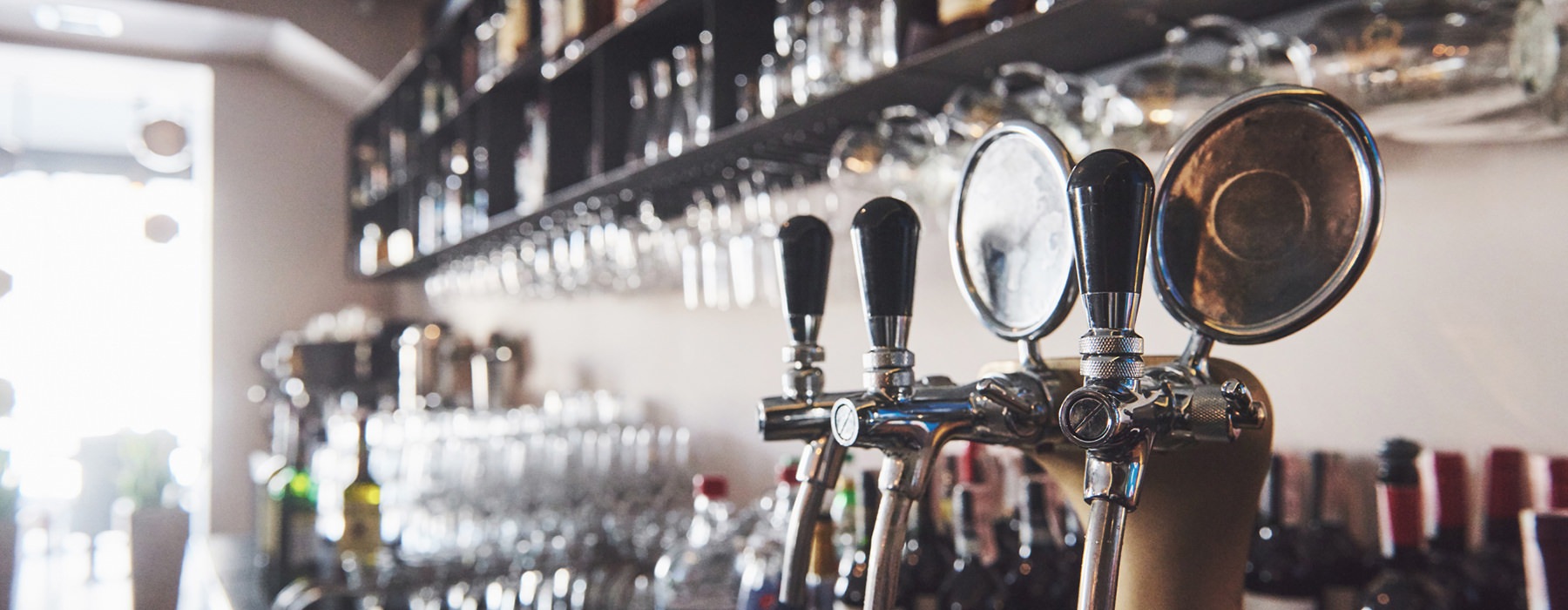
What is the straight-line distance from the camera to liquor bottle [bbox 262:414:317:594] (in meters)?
2.33

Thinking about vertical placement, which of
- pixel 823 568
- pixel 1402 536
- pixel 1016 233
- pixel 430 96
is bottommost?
pixel 823 568

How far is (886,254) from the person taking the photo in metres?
0.56

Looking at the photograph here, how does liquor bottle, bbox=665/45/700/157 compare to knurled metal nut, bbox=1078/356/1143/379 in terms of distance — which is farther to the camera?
liquor bottle, bbox=665/45/700/157

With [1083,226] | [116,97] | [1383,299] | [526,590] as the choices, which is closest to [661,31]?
[526,590]

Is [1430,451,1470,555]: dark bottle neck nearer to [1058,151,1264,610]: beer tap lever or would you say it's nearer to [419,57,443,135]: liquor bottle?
[1058,151,1264,610]: beer tap lever

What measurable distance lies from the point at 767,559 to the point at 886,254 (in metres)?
0.80

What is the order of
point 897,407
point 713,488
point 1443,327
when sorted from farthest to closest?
1. point 713,488
2. point 1443,327
3. point 897,407

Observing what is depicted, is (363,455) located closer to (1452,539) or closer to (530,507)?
(530,507)

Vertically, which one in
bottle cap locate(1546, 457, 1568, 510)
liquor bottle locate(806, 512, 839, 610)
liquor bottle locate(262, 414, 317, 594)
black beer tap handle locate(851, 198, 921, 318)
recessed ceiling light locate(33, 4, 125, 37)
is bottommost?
liquor bottle locate(262, 414, 317, 594)

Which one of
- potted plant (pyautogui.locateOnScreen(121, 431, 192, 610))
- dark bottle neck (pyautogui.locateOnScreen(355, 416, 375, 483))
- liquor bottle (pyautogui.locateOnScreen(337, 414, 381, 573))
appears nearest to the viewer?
liquor bottle (pyautogui.locateOnScreen(337, 414, 381, 573))

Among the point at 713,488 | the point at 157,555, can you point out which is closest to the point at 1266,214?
the point at 713,488

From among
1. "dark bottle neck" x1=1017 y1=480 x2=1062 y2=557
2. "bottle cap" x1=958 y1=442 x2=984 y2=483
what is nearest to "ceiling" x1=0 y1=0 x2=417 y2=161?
"bottle cap" x1=958 y1=442 x2=984 y2=483

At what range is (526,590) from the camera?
1707mm

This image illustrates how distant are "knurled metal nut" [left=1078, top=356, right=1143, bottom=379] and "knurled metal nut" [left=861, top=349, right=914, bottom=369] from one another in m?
0.13
